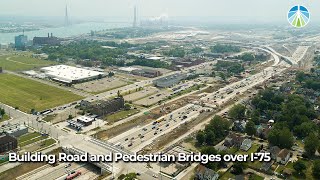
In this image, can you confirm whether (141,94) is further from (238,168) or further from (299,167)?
(299,167)

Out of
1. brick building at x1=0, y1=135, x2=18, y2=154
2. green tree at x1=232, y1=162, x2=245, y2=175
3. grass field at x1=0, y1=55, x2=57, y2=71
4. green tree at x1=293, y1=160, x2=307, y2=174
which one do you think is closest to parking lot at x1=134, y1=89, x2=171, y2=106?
brick building at x1=0, y1=135, x2=18, y2=154

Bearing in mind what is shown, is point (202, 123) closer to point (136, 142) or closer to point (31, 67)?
point (136, 142)

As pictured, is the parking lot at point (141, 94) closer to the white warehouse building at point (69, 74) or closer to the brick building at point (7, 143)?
the white warehouse building at point (69, 74)

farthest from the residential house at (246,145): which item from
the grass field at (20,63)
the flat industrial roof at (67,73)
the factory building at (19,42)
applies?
the factory building at (19,42)

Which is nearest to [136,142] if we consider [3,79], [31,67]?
[3,79]

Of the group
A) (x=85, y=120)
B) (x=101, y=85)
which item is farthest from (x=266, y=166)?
(x=101, y=85)

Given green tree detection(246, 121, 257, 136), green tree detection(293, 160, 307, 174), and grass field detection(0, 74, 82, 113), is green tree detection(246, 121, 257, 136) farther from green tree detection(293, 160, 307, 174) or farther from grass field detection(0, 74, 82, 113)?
grass field detection(0, 74, 82, 113)
